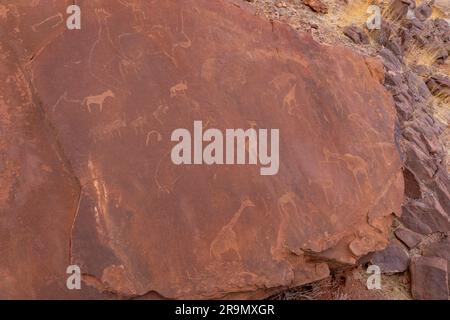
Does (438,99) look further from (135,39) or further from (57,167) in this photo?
(57,167)

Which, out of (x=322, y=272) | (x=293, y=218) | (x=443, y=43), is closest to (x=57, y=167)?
(x=293, y=218)

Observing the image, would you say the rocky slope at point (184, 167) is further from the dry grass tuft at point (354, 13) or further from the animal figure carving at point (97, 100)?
the dry grass tuft at point (354, 13)

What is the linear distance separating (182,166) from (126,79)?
0.69 meters

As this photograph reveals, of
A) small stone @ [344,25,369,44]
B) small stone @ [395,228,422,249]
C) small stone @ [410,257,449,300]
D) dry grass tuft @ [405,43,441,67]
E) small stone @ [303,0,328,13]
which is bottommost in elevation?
small stone @ [410,257,449,300]

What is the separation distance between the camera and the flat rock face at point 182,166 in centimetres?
252

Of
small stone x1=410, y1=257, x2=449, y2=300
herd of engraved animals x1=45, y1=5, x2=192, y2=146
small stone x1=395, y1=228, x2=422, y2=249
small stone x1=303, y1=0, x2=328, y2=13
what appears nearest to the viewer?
herd of engraved animals x1=45, y1=5, x2=192, y2=146

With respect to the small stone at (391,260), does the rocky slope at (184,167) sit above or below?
above

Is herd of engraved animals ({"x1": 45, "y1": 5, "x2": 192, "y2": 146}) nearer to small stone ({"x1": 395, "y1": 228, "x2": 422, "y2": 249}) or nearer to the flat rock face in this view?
the flat rock face

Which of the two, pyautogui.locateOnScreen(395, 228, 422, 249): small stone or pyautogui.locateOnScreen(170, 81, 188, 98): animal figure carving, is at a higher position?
pyautogui.locateOnScreen(170, 81, 188, 98): animal figure carving

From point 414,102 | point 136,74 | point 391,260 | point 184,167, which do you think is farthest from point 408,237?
point 136,74

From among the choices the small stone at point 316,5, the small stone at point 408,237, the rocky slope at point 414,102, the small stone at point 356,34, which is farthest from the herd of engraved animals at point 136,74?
the small stone at point 316,5

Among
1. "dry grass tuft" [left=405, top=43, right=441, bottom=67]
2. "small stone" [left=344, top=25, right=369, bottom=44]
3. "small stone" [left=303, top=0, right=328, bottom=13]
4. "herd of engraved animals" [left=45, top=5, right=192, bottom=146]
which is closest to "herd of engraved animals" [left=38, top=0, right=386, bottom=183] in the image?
"herd of engraved animals" [left=45, top=5, right=192, bottom=146]

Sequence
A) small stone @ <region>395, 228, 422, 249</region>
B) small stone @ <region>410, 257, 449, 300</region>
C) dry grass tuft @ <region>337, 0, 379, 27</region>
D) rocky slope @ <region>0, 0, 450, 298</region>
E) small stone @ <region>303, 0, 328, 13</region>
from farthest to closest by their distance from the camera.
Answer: dry grass tuft @ <region>337, 0, 379, 27</region> < small stone @ <region>303, 0, 328, 13</region> < small stone @ <region>395, 228, 422, 249</region> < small stone @ <region>410, 257, 449, 300</region> < rocky slope @ <region>0, 0, 450, 298</region>

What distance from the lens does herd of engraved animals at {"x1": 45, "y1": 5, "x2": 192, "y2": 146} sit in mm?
2723
